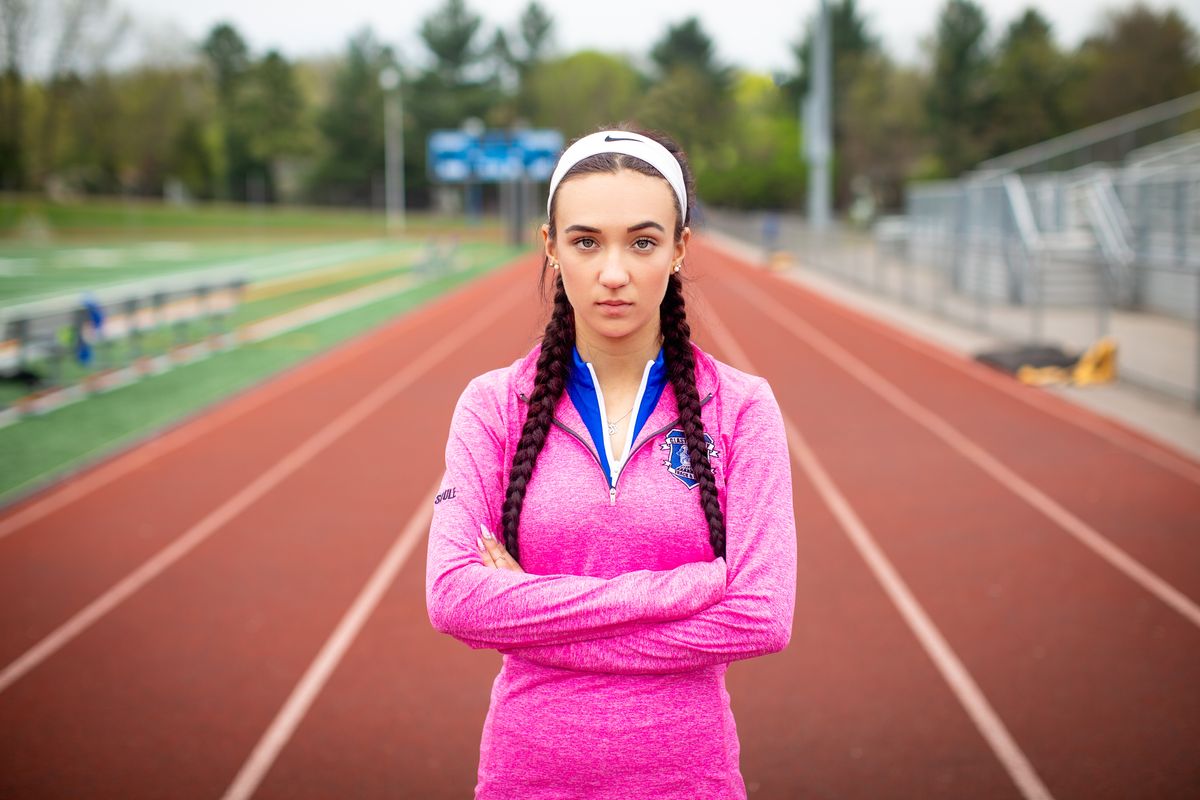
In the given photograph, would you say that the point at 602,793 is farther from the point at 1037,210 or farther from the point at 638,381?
the point at 1037,210

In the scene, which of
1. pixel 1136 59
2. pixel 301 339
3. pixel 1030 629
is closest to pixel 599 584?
pixel 1030 629

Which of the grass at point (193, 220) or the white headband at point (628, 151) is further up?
the grass at point (193, 220)

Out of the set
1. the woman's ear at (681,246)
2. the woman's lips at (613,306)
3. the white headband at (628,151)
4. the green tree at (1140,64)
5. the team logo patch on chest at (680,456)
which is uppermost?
the green tree at (1140,64)

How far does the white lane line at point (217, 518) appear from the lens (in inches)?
220

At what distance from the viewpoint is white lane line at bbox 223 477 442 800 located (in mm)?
4352

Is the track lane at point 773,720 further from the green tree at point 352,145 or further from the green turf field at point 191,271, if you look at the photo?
the green tree at point 352,145

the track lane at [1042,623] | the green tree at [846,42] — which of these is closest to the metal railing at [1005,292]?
the track lane at [1042,623]

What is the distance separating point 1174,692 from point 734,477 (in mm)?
4114

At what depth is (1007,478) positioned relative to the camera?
8.83m

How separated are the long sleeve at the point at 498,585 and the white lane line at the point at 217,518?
4353mm

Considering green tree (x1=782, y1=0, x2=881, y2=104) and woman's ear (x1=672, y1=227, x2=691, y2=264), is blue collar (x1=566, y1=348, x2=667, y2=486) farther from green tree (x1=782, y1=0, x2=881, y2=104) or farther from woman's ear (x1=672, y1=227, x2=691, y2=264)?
green tree (x1=782, y1=0, x2=881, y2=104)

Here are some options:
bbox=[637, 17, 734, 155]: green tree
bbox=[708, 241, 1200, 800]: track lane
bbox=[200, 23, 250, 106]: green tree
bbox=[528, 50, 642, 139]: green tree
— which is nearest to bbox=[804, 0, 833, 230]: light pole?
bbox=[528, 50, 642, 139]: green tree

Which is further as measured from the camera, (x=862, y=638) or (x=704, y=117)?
(x=704, y=117)

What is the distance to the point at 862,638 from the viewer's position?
18.5 ft
